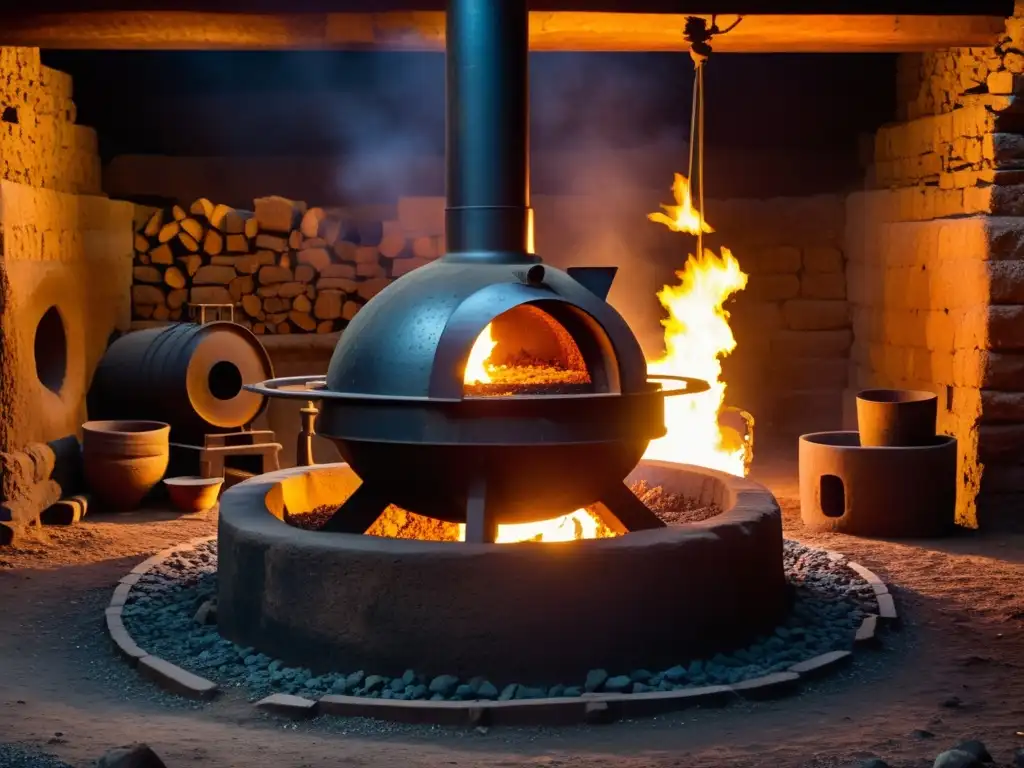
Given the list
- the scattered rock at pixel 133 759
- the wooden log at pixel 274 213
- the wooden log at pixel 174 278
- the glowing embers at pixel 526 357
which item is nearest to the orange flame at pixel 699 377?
the glowing embers at pixel 526 357

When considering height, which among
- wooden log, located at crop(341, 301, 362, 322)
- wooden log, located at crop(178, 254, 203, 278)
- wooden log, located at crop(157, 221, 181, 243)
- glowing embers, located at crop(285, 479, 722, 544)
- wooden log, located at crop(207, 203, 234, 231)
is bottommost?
glowing embers, located at crop(285, 479, 722, 544)

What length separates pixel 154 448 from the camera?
816 cm

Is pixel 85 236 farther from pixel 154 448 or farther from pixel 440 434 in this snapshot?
pixel 440 434

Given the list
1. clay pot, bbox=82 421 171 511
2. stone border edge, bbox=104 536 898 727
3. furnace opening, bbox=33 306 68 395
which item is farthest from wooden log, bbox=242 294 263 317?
stone border edge, bbox=104 536 898 727

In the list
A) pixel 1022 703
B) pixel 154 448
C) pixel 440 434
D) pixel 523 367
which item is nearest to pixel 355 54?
pixel 154 448

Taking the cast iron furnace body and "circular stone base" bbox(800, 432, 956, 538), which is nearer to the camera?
the cast iron furnace body

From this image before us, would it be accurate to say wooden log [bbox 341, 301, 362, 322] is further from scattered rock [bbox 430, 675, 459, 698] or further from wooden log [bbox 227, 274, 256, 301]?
scattered rock [bbox 430, 675, 459, 698]

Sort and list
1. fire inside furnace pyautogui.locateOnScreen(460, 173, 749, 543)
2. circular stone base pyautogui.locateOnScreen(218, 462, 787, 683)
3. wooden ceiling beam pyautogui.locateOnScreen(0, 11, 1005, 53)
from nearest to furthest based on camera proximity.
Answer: circular stone base pyautogui.locateOnScreen(218, 462, 787, 683)
fire inside furnace pyautogui.locateOnScreen(460, 173, 749, 543)
wooden ceiling beam pyautogui.locateOnScreen(0, 11, 1005, 53)

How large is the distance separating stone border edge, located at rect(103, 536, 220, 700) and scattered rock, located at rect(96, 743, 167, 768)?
1.08m

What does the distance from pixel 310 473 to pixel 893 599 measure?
2.78 metres

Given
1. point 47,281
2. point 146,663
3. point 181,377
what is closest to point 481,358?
point 146,663

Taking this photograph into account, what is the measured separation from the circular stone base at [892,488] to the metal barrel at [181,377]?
12.2 feet

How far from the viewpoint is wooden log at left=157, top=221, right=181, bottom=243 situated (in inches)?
377

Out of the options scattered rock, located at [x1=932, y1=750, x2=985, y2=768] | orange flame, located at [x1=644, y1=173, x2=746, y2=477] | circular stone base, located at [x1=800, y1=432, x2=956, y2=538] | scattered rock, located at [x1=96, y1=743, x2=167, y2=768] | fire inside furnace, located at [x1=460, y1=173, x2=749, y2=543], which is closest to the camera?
scattered rock, located at [x1=96, y1=743, x2=167, y2=768]
